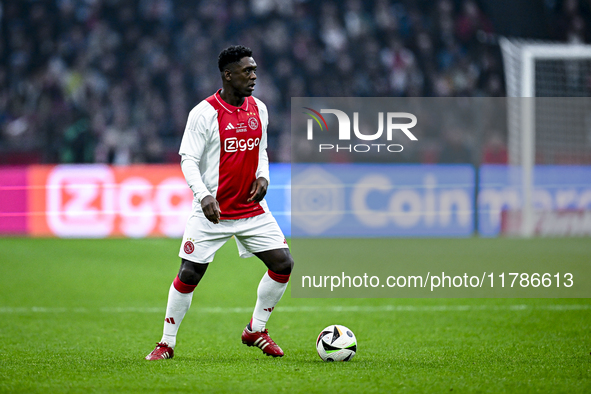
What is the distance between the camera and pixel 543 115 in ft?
43.5

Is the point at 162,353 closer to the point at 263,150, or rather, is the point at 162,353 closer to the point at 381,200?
the point at 263,150

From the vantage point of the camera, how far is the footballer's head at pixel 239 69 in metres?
4.76

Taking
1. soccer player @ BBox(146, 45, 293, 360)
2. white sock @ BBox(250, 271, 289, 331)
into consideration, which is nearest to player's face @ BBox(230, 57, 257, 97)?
soccer player @ BBox(146, 45, 293, 360)

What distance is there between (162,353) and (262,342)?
2.17 ft

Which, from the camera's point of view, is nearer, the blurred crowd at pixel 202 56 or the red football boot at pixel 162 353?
the red football boot at pixel 162 353

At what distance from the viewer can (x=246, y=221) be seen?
16.1 feet

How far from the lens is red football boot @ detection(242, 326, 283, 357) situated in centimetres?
502

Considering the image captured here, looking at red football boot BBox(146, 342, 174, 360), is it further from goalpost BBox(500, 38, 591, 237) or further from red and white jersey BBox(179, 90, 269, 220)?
goalpost BBox(500, 38, 591, 237)

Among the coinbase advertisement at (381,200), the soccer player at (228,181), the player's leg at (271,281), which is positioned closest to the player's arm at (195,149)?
the soccer player at (228,181)

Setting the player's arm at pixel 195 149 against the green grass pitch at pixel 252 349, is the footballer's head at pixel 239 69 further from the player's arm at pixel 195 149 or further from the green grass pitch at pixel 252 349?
the green grass pitch at pixel 252 349

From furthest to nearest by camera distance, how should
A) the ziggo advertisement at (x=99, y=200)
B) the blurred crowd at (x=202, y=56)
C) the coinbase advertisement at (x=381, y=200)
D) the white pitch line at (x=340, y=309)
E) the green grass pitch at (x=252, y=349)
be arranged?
the blurred crowd at (x=202, y=56) → the coinbase advertisement at (x=381, y=200) → the ziggo advertisement at (x=99, y=200) → the white pitch line at (x=340, y=309) → the green grass pitch at (x=252, y=349)

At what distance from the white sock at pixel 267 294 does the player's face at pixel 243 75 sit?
4.01 feet

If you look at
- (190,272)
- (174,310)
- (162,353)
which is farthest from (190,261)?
(162,353)

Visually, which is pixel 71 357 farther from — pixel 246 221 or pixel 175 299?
pixel 246 221
